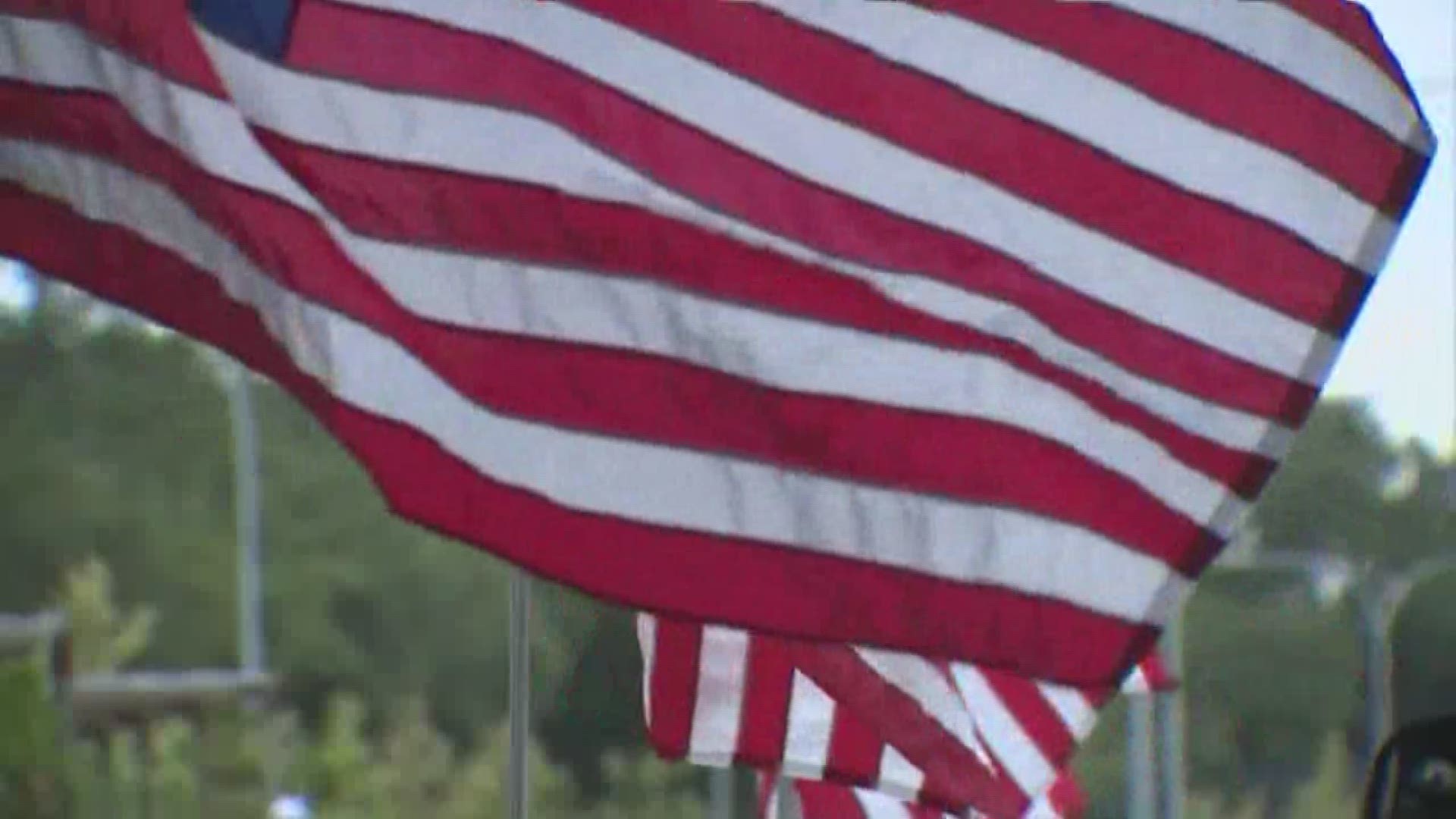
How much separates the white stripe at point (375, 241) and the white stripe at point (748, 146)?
6 cm

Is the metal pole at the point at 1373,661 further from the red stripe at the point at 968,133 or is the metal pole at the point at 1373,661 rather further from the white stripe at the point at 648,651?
the red stripe at the point at 968,133

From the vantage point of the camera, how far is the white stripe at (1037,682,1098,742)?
4832 millimetres

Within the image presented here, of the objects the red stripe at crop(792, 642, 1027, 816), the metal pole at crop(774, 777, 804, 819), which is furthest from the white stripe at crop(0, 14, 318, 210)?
the metal pole at crop(774, 777, 804, 819)

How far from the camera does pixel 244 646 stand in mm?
30359

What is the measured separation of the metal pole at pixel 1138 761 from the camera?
623cm

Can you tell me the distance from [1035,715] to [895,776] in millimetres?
227

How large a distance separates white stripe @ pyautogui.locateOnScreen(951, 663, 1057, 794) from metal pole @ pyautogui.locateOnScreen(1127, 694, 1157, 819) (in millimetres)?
1280

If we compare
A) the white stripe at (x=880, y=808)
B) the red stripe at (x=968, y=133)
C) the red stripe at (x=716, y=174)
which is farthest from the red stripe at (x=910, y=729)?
the white stripe at (x=880, y=808)

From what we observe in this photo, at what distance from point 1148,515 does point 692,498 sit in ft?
1.84

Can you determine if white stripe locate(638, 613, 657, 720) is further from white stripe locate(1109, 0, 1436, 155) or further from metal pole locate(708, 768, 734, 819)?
metal pole locate(708, 768, 734, 819)

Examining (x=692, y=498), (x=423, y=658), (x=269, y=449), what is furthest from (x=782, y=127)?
(x=269, y=449)

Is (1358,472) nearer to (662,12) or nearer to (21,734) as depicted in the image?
(662,12)

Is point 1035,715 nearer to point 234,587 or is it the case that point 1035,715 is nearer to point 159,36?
point 159,36

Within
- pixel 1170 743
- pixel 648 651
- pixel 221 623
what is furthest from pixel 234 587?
pixel 648 651
